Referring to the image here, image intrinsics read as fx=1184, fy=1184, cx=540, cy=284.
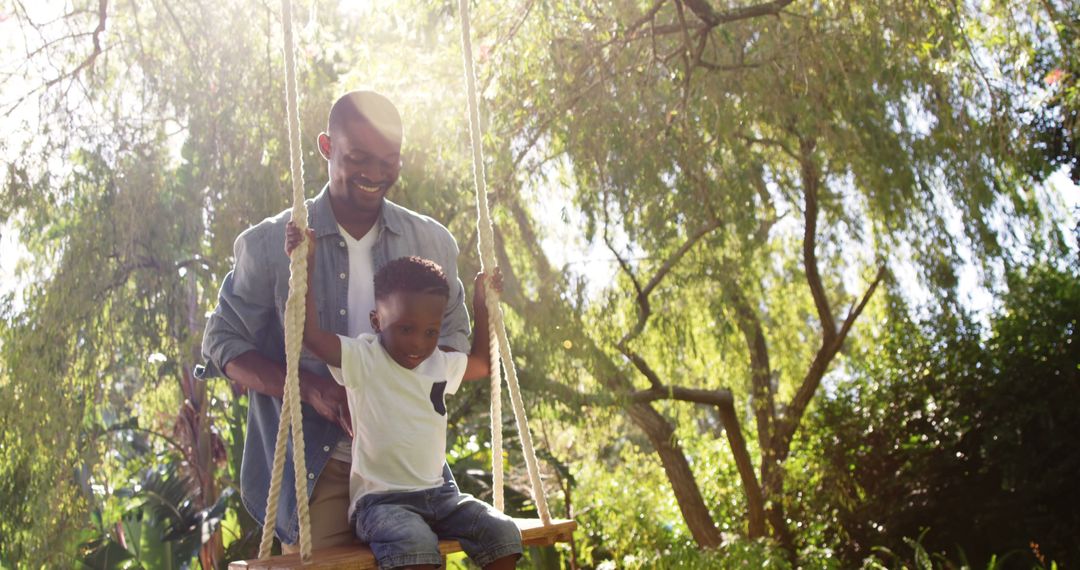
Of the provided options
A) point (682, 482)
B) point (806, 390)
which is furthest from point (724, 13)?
point (682, 482)

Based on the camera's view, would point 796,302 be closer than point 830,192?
No

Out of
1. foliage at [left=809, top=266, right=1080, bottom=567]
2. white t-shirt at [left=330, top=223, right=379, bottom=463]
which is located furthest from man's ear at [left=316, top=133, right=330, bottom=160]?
foliage at [left=809, top=266, right=1080, bottom=567]

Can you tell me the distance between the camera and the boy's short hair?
2018 mm

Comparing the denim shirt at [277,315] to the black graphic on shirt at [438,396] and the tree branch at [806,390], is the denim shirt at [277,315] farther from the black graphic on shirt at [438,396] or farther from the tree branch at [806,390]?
the tree branch at [806,390]

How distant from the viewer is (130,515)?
6930mm

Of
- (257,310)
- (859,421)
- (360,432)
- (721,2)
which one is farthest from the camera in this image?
(859,421)

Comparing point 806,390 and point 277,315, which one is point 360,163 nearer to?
point 277,315

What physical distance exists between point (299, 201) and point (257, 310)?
24 centimetres

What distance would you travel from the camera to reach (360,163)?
85.4 inches

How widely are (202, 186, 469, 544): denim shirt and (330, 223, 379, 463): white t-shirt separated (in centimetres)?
1

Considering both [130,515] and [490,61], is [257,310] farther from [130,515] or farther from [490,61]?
[130,515]

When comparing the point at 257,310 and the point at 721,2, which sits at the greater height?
the point at 721,2

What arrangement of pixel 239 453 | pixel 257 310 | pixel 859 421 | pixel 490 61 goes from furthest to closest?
1. pixel 859 421
2. pixel 239 453
3. pixel 490 61
4. pixel 257 310

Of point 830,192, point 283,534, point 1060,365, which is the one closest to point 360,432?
point 283,534
